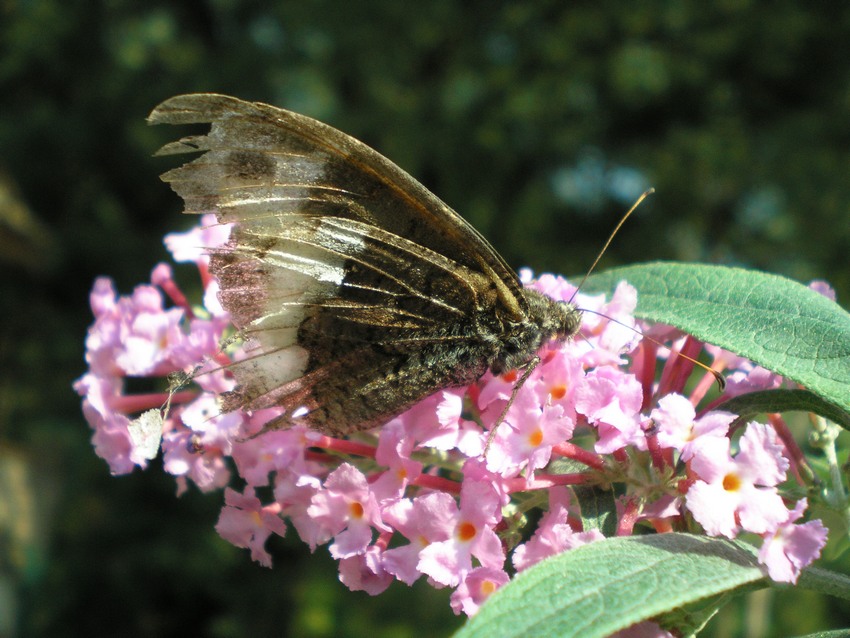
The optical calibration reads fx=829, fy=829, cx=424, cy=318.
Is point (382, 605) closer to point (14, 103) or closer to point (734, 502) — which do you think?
point (734, 502)

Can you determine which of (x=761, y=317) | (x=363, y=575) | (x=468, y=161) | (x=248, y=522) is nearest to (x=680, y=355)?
(x=761, y=317)

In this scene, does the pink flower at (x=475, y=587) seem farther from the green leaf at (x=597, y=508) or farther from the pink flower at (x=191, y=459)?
the pink flower at (x=191, y=459)

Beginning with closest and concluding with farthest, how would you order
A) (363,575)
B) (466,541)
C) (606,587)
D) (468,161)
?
(606,587)
(466,541)
(363,575)
(468,161)

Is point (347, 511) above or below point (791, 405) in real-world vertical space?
below

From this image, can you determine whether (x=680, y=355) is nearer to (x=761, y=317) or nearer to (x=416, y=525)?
(x=761, y=317)

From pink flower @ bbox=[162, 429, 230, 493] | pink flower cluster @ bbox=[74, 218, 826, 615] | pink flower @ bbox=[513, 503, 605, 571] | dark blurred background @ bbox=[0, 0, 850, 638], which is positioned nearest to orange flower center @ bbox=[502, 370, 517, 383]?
pink flower cluster @ bbox=[74, 218, 826, 615]

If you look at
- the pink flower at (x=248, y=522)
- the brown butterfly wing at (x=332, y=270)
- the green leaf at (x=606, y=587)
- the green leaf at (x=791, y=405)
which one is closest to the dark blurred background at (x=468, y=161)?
the pink flower at (x=248, y=522)
